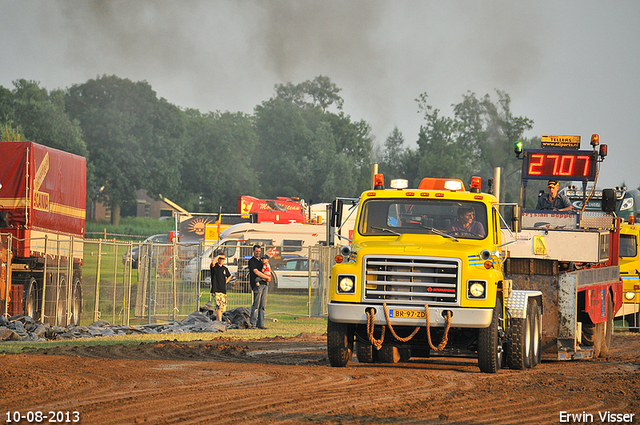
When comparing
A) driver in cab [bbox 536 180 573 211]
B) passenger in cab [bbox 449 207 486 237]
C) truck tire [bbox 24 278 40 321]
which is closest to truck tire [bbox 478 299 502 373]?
passenger in cab [bbox 449 207 486 237]

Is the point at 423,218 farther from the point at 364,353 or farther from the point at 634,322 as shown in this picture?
the point at 634,322

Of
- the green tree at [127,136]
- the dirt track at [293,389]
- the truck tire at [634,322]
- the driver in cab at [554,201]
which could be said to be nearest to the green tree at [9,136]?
the green tree at [127,136]

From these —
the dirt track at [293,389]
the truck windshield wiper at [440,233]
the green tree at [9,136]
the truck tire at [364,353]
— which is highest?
the green tree at [9,136]

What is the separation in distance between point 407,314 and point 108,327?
944cm

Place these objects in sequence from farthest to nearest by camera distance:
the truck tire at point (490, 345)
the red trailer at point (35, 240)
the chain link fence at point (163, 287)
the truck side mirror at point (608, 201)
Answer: the chain link fence at point (163, 287)
the red trailer at point (35, 240)
the truck side mirror at point (608, 201)
the truck tire at point (490, 345)

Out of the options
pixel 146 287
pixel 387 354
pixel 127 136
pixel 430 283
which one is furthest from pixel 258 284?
pixel 127 136

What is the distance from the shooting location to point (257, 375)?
452 inches

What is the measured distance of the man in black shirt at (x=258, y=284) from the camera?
71.1 ft

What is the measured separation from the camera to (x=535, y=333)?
13492 mm

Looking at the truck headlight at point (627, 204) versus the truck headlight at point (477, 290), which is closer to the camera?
the truck headlight at point (477, 290)

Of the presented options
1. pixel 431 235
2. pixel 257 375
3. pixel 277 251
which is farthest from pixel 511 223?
pixel 277 251

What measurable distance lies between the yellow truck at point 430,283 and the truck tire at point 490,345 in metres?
0.01

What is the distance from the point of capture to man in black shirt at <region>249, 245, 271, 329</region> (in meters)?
21.7

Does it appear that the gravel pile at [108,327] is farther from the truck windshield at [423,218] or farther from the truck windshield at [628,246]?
the truck windshield at [628,246]
